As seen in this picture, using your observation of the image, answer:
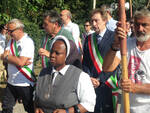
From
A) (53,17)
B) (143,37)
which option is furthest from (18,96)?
(143,37)

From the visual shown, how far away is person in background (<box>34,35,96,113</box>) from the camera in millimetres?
2908

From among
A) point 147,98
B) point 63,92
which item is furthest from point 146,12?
point 63,92

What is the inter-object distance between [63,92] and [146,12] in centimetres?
110

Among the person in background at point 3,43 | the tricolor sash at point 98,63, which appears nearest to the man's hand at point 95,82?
the tricolor sash at point 98,63

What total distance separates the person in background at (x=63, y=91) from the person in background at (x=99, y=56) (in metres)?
1.23

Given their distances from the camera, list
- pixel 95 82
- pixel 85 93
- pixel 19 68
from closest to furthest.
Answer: pixel 85 93
pixel 95 82
pixel 19 68

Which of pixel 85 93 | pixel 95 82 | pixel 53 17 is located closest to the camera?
pixel 85 93

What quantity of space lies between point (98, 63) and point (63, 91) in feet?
4.77

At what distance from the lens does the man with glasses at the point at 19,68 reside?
4.72 metres

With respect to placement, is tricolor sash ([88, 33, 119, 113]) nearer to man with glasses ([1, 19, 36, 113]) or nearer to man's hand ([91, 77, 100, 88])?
man's hand ([91, 77, 100, 88])

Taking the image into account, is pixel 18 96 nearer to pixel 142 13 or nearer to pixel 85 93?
pixel 85 93

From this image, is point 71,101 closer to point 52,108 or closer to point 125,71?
point 52,108

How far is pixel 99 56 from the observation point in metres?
4.29

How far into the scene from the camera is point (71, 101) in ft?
9.60
